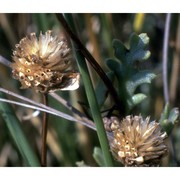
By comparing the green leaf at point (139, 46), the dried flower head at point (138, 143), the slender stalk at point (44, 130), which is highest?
the green leaf at point (139, 46)

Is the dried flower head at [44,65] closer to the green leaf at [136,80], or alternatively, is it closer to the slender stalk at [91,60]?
the slender stalk at [91,60]

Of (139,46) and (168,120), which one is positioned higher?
(139,46)

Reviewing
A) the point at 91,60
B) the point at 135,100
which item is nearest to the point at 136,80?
the point at 135,100

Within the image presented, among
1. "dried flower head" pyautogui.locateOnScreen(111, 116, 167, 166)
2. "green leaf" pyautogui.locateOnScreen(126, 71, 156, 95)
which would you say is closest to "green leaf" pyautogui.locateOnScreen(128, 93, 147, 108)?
"green leaf" pyautogui.locateOnScreen(126, 71, 156, 95)

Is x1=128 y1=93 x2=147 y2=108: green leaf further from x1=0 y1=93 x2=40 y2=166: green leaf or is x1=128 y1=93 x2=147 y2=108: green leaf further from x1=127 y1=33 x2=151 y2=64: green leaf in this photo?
x1=0 y1=93 x2=40 y2=166: green leaf

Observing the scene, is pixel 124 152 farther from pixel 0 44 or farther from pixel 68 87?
pixel 0 44

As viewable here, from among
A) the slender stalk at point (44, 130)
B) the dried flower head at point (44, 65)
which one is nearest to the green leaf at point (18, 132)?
the slender stalk at point (44, 130)

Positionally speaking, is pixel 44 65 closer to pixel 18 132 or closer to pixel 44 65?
pixel 44 65
